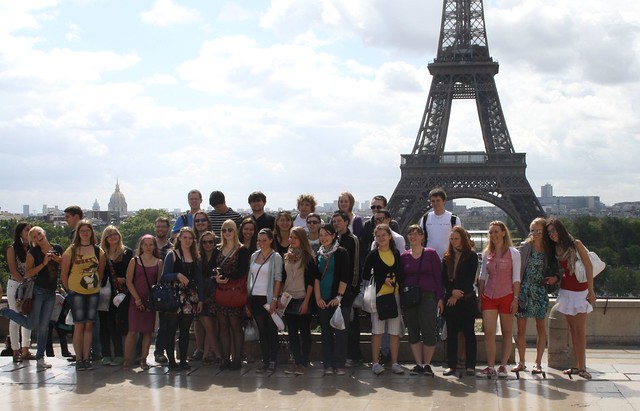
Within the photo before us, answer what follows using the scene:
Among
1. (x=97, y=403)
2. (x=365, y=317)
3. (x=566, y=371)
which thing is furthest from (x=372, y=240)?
(x=97, y=403)

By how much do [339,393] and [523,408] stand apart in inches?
79.6

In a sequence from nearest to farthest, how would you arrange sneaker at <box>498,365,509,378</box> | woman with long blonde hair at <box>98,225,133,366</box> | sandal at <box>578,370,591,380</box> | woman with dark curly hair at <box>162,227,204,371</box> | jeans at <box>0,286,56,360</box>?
sandal at <box>578,370,591,380</box>, sneaker at <box>498,365,509,378</box>, woman with dark curly hair at <box>162,227,204,371</box>, woman with long blonde hair at <box>98,225,133,366</box>, jeans at <box>0,286,56,360</box>

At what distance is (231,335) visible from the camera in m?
11.7

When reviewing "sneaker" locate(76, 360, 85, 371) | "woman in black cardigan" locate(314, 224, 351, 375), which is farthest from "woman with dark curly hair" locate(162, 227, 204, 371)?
"woman in black cardigan" locate(314, 224, 351, 375)

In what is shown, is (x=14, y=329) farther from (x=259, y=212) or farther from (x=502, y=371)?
(x=502, y=371)

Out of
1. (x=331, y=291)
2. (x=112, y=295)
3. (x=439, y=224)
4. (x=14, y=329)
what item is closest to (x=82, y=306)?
(x=112, y=295)

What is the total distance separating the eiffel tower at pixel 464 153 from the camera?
63500mm

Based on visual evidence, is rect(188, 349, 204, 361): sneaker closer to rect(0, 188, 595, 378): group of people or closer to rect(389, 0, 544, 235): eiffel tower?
rect(0, 188, 595, 378): group of people

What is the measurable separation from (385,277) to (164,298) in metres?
2.72

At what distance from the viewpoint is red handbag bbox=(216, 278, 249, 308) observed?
1155cm

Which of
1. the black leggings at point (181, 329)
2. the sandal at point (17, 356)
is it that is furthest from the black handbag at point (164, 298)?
the sandal at point (17, 356)

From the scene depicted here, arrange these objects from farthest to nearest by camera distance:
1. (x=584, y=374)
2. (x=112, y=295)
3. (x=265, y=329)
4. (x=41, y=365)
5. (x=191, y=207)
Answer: (x=191, y=207) < (x=112, y=295) < (x=41, y=365) < (x=265, y=329) < (x=584, y=374)

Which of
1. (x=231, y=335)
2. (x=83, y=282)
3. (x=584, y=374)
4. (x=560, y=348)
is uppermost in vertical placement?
(x=83, y=282)

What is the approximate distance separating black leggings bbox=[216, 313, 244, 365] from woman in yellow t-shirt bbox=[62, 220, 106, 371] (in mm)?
1633
